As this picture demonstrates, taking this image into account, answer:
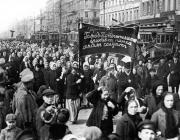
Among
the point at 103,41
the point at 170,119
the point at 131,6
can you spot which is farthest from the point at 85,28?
the point at 131,6

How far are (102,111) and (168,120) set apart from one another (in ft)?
3.61

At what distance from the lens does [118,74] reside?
38.8ft

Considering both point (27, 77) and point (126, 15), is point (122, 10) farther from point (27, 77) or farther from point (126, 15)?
point (27, 77)

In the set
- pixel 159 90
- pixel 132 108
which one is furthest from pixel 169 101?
pixel 159 90

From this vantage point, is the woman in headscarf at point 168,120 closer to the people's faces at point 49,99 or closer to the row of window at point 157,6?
the people's faces at point 49,99

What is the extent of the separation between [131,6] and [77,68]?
53891 millimetres

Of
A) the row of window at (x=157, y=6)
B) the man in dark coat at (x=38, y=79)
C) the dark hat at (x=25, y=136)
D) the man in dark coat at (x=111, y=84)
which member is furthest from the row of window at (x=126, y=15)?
the dark hat at (x=25, y=136)

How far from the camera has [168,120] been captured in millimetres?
5746

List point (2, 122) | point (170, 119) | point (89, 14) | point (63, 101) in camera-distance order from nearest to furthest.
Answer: point (170, 119), point (2, 122), point (63, 101), point (89, 14)

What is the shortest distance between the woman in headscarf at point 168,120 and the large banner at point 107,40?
14.7 ft

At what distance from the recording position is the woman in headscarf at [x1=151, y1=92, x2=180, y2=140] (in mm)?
5750

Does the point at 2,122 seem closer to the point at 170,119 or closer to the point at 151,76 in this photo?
the point at 170,119

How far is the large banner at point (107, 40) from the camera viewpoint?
10.3 metres

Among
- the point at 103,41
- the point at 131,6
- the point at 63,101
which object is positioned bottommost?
the point at 63,101
